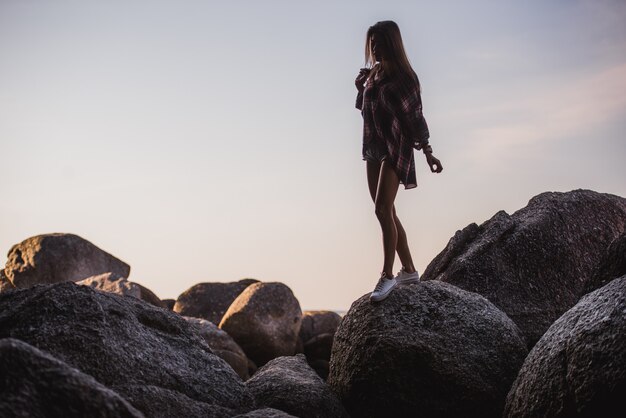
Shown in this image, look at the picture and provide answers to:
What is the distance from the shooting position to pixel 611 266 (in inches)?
253

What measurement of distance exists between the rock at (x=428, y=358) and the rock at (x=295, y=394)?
0.81ft

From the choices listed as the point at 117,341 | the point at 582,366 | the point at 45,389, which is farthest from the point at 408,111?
the point at 45,389

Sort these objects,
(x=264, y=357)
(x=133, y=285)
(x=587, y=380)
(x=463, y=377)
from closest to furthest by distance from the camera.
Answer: (x=587, y=380) → (x=463, y=377) → (x=133, y=285) → (x=264, y=357)

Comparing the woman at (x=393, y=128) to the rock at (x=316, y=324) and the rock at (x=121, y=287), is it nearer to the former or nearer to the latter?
the rock at (x=121, y=287)

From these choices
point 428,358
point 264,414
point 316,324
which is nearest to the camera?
point 264,414

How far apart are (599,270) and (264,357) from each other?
12235 millimetres

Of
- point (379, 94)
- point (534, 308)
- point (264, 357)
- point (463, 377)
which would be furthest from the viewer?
point (264, 357)

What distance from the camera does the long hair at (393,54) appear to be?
7.15 meters

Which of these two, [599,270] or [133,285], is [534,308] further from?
[133,285]

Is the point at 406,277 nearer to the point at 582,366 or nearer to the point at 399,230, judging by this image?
the point at 399,230

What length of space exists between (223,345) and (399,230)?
9160 millimetres

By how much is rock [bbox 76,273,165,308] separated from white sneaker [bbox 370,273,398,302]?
29.9 feet

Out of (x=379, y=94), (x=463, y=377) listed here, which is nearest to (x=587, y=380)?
(x=463, y=377)

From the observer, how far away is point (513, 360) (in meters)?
6.57
